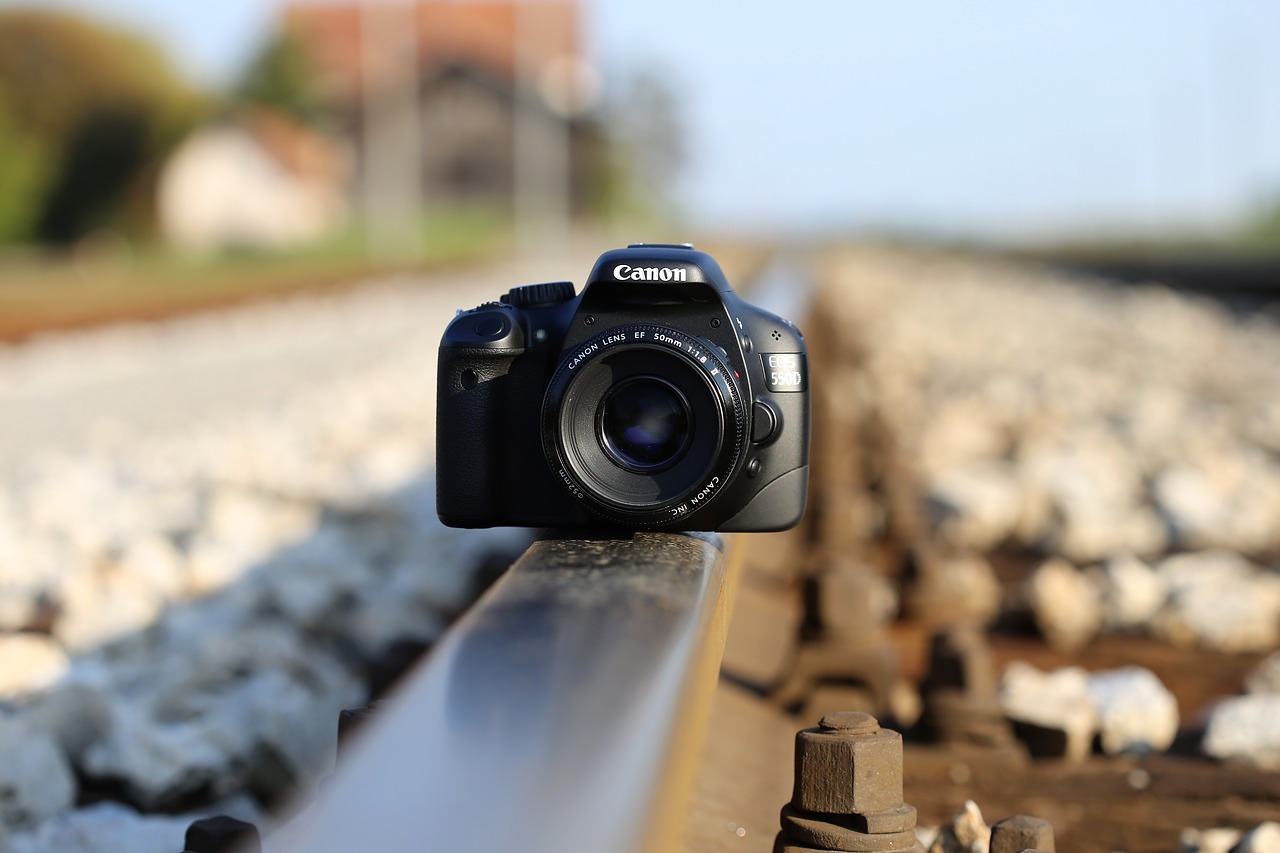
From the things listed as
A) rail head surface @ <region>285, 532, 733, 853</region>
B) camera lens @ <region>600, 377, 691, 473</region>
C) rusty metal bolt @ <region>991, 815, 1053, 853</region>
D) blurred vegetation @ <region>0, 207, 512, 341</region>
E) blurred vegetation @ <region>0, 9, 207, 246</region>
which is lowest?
blurred vegetation @ <region>0, 207, 512, 341</region>

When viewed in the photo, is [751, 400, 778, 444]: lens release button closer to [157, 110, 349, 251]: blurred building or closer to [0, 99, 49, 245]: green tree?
[0, 99, 49, 245]: green tree

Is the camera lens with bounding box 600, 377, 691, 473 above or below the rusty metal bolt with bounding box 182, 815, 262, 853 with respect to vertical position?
above

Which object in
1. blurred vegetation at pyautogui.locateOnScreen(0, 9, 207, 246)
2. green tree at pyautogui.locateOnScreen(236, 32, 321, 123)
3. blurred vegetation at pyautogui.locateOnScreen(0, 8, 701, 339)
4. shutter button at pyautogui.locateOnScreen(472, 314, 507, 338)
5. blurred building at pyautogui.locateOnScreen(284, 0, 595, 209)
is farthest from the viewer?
blurred building at pyautogui.locateOnScreen(284, 0, 595, 209)

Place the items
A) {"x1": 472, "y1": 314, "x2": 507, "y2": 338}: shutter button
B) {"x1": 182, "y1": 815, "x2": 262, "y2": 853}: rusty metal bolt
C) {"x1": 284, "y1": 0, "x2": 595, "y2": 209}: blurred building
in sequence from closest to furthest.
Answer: {"x1": 182, "y1": 815, "x2": 262, "y2": 853}: rusty metal bolt, {"x1": 472, "y1": 314, "x2": 507, "y2": 338}: shutter button, {"x1": 284, "y1": 0, "x2": 595, "y2": 209}: blurred building

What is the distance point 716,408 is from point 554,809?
82 cm

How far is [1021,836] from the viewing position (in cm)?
131

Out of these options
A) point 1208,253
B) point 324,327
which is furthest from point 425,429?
point 1208,253

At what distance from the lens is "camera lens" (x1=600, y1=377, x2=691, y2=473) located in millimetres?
1661

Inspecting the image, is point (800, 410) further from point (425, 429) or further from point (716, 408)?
point (425, 429)

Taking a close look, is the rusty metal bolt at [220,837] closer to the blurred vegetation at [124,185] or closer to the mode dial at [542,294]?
the mode dial at [542,294]

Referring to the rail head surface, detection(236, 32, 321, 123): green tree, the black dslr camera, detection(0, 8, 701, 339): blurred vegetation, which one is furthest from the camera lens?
detection(236, 32, 321, 123): green tree

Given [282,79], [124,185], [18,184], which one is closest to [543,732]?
[18,184]

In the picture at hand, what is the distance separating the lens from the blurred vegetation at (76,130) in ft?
108

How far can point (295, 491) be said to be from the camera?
144 inches
